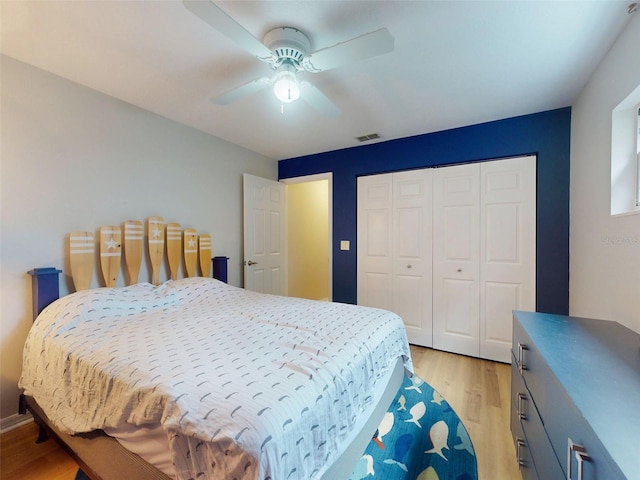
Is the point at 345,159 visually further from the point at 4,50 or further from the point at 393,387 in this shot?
the point at 4,50

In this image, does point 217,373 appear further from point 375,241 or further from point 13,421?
point 375,241

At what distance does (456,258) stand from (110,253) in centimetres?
327

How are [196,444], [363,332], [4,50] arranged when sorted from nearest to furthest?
[196,444] → [363,332] → [4,50]

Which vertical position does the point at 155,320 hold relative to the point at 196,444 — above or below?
above

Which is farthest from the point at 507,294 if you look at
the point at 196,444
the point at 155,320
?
the point at 155,320

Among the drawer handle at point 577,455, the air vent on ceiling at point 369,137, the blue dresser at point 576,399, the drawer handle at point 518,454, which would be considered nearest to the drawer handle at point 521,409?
the blue dresser at point 576,399

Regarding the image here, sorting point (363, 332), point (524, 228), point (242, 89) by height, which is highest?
point (242, 89)

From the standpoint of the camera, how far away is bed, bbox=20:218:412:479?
0.88 m

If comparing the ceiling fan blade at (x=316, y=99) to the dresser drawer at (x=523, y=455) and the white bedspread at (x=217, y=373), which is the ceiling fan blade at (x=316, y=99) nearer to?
the white bedspread at (x=217, y=373)

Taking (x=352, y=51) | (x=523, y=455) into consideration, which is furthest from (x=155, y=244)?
(x=523, y=455)

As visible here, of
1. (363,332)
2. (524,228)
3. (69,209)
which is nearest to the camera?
(363,332)

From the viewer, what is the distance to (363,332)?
1577 mm

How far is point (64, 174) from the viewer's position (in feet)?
6.46

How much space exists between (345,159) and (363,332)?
2555 millimetres
